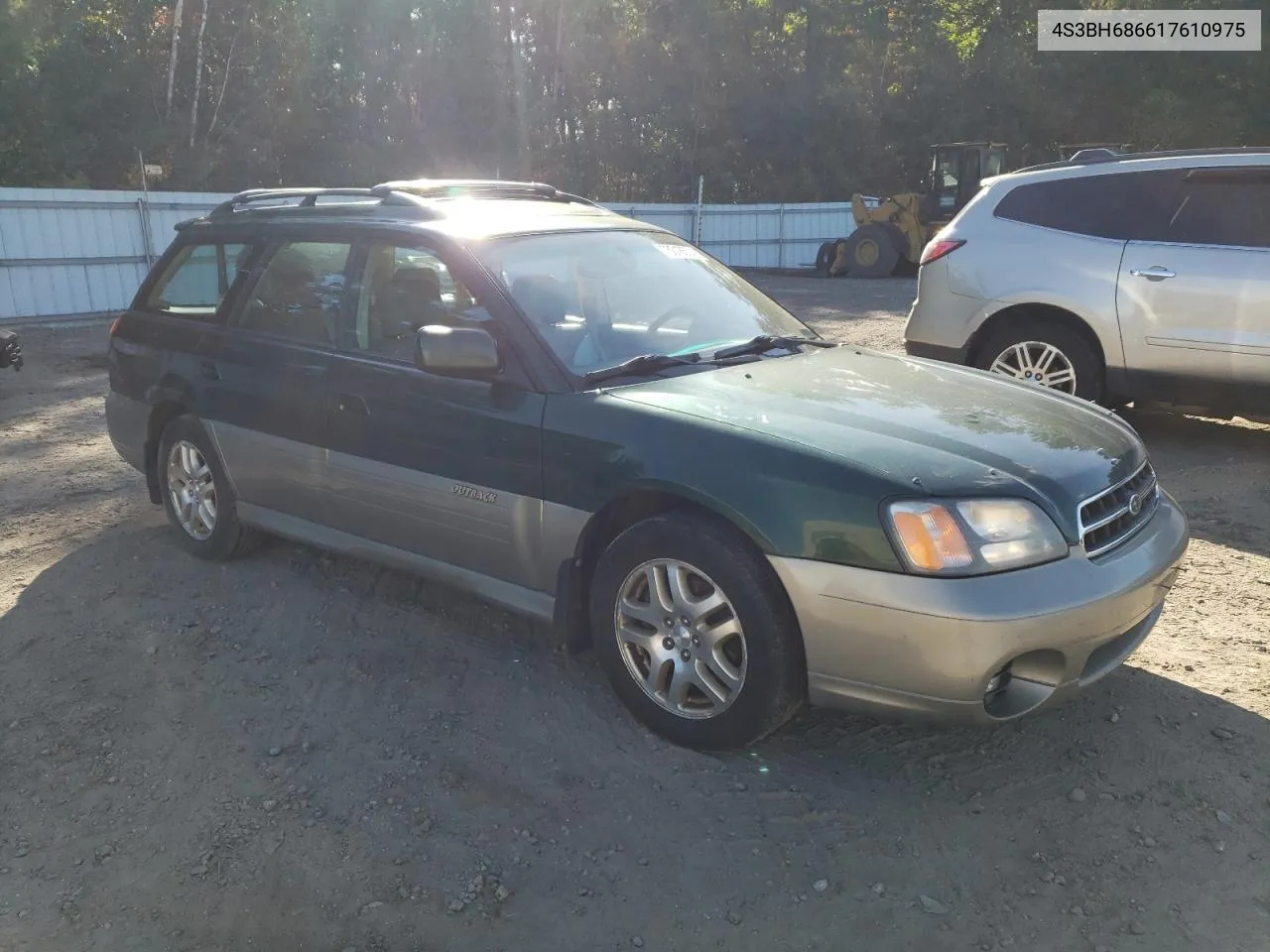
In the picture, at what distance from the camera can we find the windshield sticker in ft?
14.9

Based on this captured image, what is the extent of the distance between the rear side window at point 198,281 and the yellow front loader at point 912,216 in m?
19.9

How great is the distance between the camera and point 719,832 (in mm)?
3025

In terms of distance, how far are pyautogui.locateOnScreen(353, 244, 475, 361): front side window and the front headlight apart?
1.89 metres

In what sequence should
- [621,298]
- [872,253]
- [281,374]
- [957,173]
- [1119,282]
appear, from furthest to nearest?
1. [872,253]
2. [957,173]
3. [1119,282]
4. [281,374]
5. [621,298]

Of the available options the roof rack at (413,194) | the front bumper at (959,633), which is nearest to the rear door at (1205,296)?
the roof rack at (413,194)

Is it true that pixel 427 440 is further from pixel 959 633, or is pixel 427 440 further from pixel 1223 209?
pixel 1223 209

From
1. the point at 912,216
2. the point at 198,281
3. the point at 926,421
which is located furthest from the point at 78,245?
the point at 912,216

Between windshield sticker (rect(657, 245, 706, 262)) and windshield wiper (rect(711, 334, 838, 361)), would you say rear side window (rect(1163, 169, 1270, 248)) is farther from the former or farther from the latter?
windshield sticker (rect(657, 245, 706, 262))

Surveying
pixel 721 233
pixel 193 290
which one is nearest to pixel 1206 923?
pixel 193 290

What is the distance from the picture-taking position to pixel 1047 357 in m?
6.91

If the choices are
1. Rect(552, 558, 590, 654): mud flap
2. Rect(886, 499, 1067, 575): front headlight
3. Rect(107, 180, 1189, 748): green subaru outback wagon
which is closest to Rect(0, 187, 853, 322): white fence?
Rect(107, 180, 1189, 748): green subaru outback wagon

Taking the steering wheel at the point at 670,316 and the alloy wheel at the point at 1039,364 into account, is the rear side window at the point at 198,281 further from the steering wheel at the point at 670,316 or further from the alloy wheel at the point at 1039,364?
the alloy wheel at the point at 1039,364

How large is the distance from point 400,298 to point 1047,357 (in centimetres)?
447

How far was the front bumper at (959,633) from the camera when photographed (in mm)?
2877
